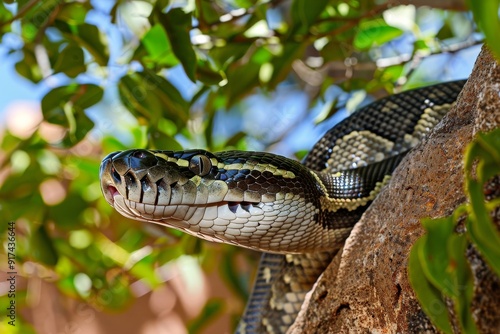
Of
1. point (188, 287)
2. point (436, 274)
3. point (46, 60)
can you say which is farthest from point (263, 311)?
point (188, 287)

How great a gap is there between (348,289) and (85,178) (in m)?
1.85

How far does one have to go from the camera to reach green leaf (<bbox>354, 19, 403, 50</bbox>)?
8.43 feet

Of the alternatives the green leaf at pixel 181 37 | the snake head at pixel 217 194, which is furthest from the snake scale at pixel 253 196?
the green leaf at pixel 181 37

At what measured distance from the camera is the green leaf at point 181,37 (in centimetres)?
200

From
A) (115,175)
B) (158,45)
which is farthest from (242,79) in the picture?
(115,175)

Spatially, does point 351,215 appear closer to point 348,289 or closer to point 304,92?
point 348,289

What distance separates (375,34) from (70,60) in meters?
1.21

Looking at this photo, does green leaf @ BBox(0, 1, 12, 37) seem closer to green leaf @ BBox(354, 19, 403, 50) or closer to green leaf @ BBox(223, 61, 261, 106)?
green leaf @ BBox(223, 61, 261, 106)

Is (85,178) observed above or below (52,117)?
below

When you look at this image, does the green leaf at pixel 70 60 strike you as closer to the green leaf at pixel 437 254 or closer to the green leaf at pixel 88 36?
the green leaf at pixel 88 36

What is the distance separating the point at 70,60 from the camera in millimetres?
2244

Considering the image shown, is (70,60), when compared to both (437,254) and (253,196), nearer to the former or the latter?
(253,196)

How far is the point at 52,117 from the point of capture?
240cm

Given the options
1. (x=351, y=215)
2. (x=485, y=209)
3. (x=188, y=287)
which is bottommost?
(x=188, y=287)
